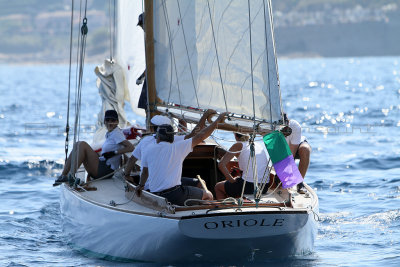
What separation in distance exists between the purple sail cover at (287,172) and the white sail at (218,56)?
42cm

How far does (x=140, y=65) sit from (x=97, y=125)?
3.87ft

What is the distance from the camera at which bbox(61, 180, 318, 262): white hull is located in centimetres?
687

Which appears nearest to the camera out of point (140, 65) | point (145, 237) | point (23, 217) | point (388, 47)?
point (145, 237)

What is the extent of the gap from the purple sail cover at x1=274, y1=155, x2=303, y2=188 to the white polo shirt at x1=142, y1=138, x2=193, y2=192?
858 mm

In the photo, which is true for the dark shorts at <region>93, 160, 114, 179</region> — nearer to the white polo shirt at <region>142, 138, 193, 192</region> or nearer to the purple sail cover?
the white polo shirt at <region>142, 138, 193, 192</region>

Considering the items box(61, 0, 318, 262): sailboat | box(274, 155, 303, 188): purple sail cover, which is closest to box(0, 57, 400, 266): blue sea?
box(61, 0, 318, 262): sailboat

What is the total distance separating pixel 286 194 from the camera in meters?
8.02

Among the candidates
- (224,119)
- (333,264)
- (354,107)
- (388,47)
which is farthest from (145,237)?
(388,47)

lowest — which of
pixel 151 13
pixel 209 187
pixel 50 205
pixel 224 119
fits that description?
pixel 50 205

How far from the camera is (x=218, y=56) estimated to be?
8188 millimetres

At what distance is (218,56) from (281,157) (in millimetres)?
1522

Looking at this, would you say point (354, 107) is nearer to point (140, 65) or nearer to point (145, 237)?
point (140, 65)

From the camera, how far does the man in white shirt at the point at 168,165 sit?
7523mm

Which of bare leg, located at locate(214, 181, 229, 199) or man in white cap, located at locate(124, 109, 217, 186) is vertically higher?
man in white cap, located at locate(124, 109, 217, 186)
